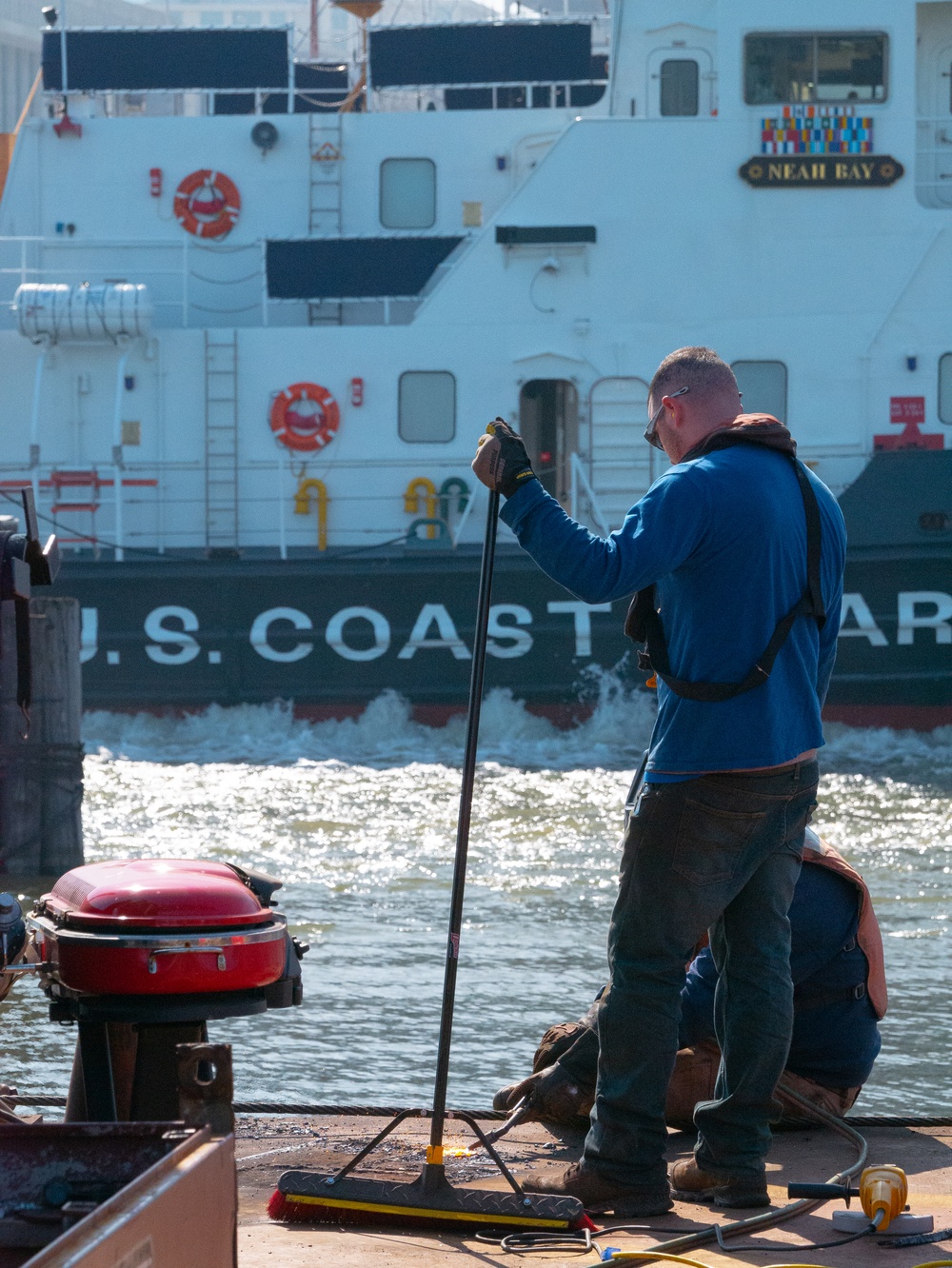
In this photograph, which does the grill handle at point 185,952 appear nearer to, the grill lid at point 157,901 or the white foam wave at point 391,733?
the grill lid at point 157,901

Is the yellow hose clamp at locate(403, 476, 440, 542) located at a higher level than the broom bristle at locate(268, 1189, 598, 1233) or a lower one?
higher

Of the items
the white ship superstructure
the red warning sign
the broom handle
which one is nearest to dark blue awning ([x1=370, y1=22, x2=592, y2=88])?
the white ship superstructure

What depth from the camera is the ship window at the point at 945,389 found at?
10164 millimetres

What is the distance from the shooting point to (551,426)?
1083 centimetres

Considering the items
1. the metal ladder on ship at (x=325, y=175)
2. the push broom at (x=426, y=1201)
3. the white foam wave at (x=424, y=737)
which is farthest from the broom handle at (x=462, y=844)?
the metal ladder on ship at (x=325, y=175)

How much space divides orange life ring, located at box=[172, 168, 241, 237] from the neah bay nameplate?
133 inches

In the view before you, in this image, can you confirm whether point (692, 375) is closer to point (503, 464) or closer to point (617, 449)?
point (503, 464)

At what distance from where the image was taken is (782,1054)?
2.42 meters

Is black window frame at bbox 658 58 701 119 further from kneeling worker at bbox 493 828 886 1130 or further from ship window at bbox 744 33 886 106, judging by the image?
kneeling worker at bbox 493 828 886 1130

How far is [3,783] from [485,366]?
4.61 m

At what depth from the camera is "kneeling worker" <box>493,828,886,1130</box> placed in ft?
9.36

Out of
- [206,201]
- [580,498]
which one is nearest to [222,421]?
[206,201]

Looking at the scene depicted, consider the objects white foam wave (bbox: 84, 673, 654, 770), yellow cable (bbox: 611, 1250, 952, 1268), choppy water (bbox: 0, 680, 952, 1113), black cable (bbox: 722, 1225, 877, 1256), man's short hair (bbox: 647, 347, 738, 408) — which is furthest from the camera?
white foam wave (bbox: 84, 673, 654, 770)

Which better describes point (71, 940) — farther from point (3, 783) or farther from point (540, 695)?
point (540, 695)
